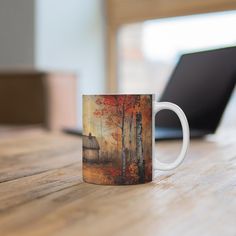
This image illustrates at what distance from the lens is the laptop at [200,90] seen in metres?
1.15

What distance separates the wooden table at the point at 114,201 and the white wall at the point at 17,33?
1.93m

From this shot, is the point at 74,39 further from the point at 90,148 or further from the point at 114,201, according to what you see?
the point at 114,201

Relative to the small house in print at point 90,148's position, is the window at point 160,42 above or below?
above

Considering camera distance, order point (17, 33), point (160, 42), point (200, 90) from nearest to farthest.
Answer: point (200, 90) → point (17, 33) → point (160, 42)

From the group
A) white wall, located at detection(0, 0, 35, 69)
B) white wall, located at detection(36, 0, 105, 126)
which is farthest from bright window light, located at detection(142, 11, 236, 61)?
white wall, located at detection(0, 0, 35, 69)

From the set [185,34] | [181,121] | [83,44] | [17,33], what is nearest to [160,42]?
[185,34]

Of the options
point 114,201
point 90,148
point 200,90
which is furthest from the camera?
point 200,90

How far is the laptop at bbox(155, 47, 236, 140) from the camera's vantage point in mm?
1152

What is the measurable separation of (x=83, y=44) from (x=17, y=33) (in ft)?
1.54

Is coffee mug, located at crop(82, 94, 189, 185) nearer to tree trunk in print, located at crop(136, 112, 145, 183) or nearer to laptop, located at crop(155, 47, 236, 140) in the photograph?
tree trunk in print, located at crop(136, 112, 145, 183)

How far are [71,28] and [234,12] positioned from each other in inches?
42.4

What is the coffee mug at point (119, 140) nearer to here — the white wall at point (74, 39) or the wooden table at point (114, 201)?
the wooden table at point (114, 201)

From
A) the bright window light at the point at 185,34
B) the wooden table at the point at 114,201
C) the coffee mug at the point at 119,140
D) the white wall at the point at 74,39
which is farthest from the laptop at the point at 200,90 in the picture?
the white wall at the point at 74,39

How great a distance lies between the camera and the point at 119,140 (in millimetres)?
579
